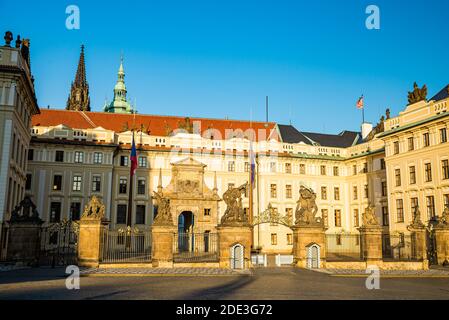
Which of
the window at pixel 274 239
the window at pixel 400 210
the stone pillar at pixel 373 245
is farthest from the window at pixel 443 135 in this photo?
the window at pixel 274 239

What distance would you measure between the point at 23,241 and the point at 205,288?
1222 centimetres

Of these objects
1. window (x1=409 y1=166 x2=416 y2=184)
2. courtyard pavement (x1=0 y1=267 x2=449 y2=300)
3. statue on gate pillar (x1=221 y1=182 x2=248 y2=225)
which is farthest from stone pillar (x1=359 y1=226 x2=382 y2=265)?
window (x1=409 y1=166 x2=416 y2=184)

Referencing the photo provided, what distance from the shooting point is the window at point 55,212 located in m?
41.4

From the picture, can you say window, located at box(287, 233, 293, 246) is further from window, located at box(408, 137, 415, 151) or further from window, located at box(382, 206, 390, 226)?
window, located at box(408, 137, 415, 151)

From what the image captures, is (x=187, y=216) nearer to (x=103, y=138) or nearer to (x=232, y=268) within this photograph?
(x=103, y=138)

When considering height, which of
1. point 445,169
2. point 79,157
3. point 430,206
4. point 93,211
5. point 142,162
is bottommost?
point 93,211

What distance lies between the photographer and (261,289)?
47.2ft

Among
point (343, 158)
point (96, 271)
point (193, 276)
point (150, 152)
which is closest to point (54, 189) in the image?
point (150, 152)

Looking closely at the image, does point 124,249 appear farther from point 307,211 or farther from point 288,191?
point 288,191

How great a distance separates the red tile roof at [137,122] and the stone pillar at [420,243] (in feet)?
86.9

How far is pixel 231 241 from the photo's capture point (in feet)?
74.9

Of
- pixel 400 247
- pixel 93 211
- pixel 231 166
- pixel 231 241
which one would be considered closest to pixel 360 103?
pixel 231 166

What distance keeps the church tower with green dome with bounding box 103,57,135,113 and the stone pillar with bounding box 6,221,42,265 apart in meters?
47.2
